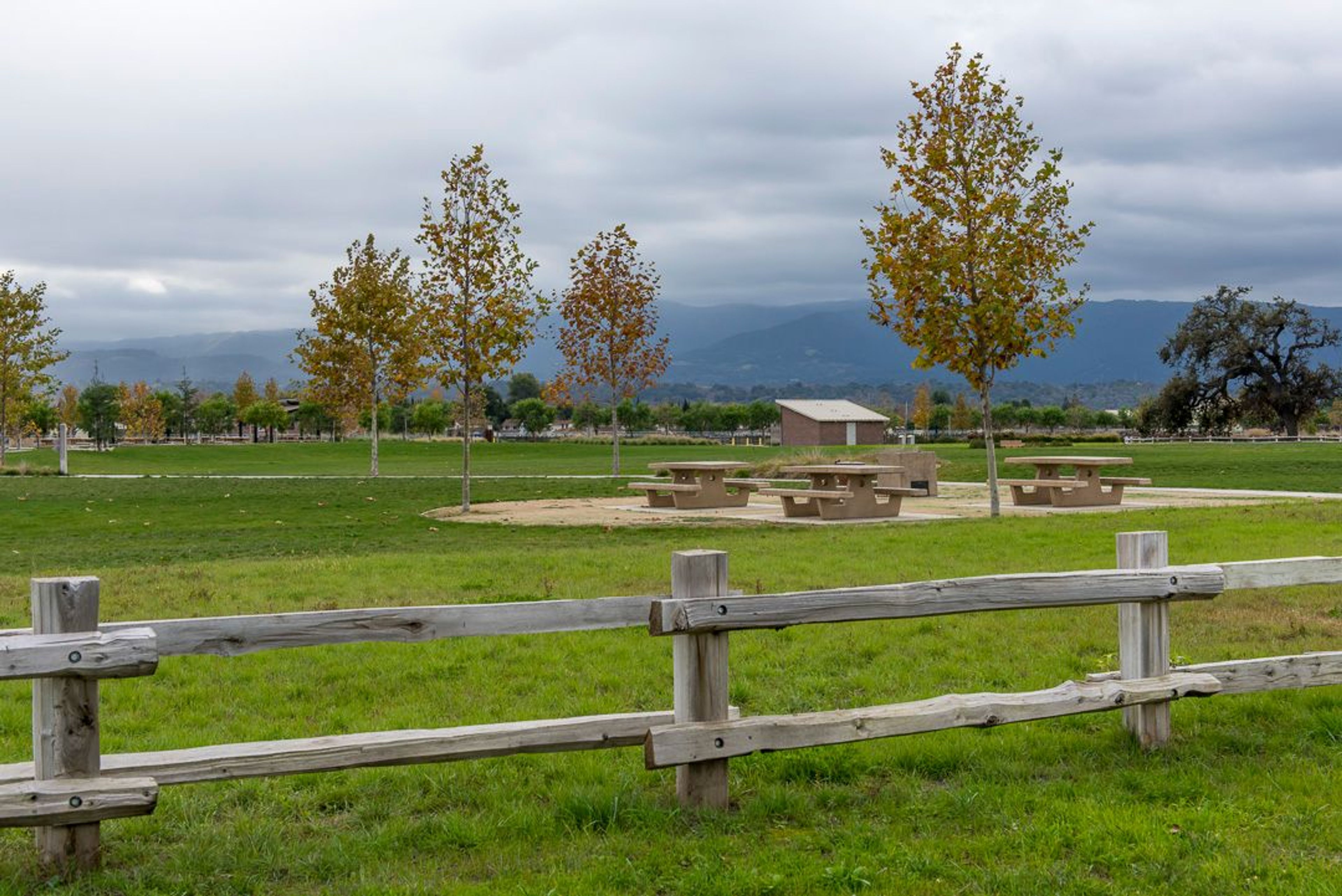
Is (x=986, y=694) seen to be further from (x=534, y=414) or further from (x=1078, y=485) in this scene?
(x=534, y=414)

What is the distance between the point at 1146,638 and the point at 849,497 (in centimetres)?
1547

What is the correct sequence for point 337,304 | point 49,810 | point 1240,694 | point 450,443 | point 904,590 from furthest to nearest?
1. point 450,443
2. point 337,304
3. point 1240,694
4. point 904,590
5. point 49,810

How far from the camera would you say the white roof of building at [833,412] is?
87.2m

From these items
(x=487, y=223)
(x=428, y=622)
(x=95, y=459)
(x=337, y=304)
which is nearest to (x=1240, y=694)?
(x=428, y=622)

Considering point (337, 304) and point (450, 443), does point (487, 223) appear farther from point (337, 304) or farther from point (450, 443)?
point (450, 443)

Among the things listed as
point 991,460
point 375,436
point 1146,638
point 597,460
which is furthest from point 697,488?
point 597,460

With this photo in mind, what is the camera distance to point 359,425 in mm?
120875

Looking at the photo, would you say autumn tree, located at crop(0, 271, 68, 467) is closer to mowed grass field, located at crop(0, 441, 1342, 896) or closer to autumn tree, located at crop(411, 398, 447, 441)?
mowed grass field, located at crop(0, 441, 1342, 896)

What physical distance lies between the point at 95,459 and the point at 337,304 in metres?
25.7

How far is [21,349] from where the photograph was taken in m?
46.8

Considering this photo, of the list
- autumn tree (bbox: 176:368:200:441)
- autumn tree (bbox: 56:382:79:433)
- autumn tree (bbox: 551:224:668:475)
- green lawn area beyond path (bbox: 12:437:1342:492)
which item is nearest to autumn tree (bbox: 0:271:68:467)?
green lawn area beyond path (bbox: 12:437:1342:492)

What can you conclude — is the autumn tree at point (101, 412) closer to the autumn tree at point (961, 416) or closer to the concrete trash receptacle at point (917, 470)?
the autumn tree at point (961, 416)

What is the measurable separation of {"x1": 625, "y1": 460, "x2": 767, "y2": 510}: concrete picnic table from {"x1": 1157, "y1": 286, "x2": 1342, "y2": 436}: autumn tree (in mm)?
66430

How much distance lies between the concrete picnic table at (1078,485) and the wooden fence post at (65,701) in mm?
21911
